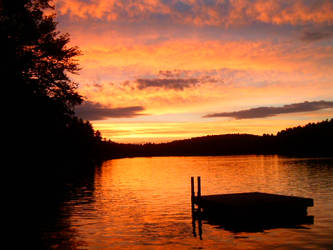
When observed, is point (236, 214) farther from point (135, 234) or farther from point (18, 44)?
point (18, 44)

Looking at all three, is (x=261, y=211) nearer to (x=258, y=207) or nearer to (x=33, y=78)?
(x=258, y=207)

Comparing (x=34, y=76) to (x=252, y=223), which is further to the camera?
(x=34, y=76)

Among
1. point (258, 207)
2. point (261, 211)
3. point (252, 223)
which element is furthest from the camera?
point (261, 211)

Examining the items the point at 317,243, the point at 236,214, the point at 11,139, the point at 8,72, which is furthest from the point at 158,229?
the point at 8,72

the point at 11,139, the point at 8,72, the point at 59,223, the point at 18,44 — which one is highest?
the point at 18,44

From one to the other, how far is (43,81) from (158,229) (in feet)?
44.9

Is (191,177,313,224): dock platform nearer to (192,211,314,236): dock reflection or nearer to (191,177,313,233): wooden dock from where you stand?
(191,177,313,233): wooden dock

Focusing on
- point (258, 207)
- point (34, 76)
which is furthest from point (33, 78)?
point (258, 207)

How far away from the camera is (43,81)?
96.9ft

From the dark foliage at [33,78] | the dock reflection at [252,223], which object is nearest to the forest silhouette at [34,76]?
the dark foliage at [33,78]

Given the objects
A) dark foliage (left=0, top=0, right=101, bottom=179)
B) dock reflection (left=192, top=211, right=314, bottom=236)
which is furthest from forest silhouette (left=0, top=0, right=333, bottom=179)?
dock reflection (left=192, top=211, right=314, bottom=236)

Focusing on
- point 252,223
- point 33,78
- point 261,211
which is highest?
point 33,78

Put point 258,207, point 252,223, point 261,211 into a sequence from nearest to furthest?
point 252,223 → point 258,207 → point 261,211

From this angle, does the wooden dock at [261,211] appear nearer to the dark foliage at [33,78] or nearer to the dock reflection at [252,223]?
the dock reflection at [252,223]
